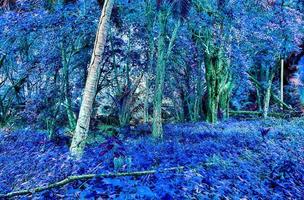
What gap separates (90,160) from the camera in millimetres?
6285

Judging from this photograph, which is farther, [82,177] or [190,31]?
[190,31]

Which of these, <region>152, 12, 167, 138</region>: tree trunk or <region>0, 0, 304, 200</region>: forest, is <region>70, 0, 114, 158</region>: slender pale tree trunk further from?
<region>152, 12, 167, 138</region>: tree trunk

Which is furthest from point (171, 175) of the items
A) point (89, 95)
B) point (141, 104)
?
point (141, 104)

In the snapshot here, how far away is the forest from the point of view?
18.3 feet

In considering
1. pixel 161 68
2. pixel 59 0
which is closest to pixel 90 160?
pixel 161 68

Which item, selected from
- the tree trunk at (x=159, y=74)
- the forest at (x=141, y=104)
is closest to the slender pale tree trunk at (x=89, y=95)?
the forest at (x=141, y=104)

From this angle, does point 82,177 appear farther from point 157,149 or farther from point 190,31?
point 190,31

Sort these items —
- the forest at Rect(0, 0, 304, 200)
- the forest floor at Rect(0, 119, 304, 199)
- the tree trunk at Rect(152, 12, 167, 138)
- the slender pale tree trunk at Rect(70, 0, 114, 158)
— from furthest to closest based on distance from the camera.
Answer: the tree trunk at Rect(152, 12, 167, 138)
the slender pale tree trunk at Rect(70, 0, 114, 158)
the forest at Rect(0, 0, 304, 200)
the forest floor at Rect(0, 119, 304, 199)

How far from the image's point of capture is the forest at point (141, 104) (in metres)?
5.58

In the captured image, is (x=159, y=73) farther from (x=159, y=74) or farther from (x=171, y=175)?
(x=171, y=175)

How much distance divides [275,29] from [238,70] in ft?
13.1

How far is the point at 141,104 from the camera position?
25047mm

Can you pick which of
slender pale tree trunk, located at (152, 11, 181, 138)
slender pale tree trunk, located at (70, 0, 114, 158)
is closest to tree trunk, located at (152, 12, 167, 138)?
slender pale tree trunk, located at (152, 11, 181, 138)

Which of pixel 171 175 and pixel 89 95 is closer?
pixel 171 175
